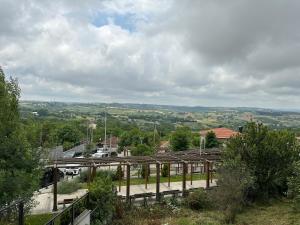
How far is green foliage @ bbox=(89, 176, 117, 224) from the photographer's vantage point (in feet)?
76.0

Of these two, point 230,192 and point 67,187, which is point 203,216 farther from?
point 67,187

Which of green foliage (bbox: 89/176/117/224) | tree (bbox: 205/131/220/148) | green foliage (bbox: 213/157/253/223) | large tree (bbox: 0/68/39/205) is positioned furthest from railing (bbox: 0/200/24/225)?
tree (bbox: 205/131/220/148)

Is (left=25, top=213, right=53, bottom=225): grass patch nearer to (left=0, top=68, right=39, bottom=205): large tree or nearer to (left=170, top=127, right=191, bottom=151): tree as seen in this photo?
(left=0, top=68, right=39, bottom=205): large tree

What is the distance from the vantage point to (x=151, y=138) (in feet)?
299

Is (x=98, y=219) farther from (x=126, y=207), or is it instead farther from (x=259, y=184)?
(x=259, y=184)

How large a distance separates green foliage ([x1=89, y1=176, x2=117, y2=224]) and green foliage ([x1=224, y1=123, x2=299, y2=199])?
41.3ft

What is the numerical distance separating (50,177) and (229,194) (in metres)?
18.7

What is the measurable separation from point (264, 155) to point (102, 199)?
51.7 ft

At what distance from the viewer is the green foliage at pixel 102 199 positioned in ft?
76.0

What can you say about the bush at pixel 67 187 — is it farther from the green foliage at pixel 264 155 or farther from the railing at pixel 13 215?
the railing at pixel 13 215

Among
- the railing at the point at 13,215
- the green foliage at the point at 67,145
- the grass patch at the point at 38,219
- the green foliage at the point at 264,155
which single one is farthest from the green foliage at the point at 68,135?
the railing at the point at 13,215

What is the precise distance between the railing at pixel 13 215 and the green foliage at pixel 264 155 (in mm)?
21142

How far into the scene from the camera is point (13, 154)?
57.4 feet

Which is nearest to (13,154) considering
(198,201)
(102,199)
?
(102,199)
